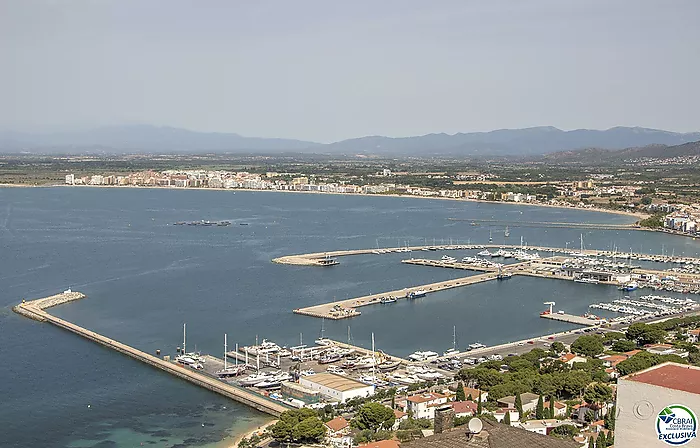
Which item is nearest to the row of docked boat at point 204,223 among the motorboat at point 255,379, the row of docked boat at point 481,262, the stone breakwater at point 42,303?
the row of docked boat at point 481,262

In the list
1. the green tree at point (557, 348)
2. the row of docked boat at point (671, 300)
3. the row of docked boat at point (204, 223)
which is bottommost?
the row of docked boat at point (671, 300)

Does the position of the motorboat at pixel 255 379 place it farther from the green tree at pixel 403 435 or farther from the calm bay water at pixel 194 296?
the green tree at pixel 403 435

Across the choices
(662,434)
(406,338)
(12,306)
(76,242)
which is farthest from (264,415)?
(76,242)

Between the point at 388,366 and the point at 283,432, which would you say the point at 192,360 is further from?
the point at 283,432

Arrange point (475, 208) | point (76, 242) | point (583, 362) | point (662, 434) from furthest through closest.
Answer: point (475, 208)
point (76, 242)
point (583, 362)
point (662, 434)

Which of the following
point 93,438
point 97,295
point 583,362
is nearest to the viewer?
point 93,438

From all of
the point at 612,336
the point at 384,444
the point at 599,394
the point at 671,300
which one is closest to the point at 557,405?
the point at 599,394

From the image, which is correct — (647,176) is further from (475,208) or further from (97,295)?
(97,295)
